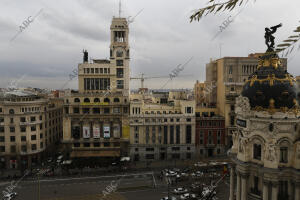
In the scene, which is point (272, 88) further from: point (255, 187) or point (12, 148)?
point (12, 148)

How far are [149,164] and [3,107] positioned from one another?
60970 mm

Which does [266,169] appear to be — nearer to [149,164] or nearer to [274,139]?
[274,139]

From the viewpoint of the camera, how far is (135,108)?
98.2 metres

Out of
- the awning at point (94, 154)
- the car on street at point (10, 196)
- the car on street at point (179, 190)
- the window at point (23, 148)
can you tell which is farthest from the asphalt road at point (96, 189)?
the window at point (23, 148)

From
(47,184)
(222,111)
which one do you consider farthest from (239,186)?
(222,111)

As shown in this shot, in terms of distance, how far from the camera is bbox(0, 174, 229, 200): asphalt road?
68.2 meters

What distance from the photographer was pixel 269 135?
87.1 ft

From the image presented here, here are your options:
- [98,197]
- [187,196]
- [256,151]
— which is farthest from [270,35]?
[98,197]

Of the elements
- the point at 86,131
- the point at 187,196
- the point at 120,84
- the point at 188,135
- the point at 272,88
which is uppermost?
the point at 120,84

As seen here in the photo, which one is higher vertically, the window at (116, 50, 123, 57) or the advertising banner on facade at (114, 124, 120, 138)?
the window at (116, 50, 123, 57)

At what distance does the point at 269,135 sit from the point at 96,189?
5970 centimetres

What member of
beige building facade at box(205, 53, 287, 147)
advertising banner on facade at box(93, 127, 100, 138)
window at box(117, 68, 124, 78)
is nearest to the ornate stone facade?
advertising banner on facade at box(93, 127, 100, 138)

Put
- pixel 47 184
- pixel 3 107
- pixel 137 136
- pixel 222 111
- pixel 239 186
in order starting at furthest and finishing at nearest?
1. pixel 222 111
2. pixel 137 136
3. pixel 3 107
4. pixel 47 184
5. pixel 239 186

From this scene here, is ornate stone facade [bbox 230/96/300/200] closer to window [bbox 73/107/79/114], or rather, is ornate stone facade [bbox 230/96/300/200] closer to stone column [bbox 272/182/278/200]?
stone column [bbox 272/182/278/200]
